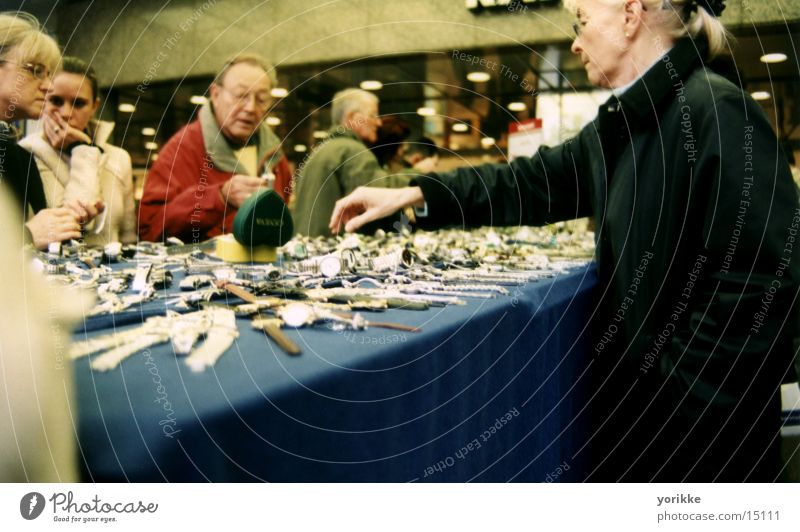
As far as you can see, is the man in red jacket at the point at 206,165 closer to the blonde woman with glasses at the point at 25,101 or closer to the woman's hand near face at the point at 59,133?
the woman's hand near face at the point at 59,133

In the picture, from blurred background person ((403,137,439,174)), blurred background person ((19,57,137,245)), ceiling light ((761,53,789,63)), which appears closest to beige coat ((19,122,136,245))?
blurred background person ((19,57,137,245))

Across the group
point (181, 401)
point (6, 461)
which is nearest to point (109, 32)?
point (6, 461)

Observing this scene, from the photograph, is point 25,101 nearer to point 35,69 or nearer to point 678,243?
point 35,69

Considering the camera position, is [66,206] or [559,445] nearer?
[559,445]

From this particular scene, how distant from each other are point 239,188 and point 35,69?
46cm

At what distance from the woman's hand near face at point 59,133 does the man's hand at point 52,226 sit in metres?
0.12

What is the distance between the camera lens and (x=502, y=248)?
138 centimetres

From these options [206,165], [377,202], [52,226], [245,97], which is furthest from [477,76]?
[52,226]

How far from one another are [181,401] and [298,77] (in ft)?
5.93

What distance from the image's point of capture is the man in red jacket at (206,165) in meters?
1.34

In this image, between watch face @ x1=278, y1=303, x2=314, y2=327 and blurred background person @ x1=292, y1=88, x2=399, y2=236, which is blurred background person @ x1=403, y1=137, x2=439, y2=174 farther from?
watch face @ x1=278, y1=303, x2=314, y2=327

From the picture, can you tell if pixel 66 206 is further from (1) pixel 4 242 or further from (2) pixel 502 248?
(2) pixel 502 248

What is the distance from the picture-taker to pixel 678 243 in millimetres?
764
